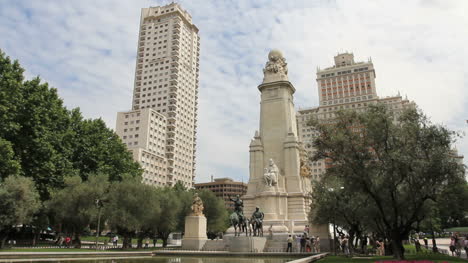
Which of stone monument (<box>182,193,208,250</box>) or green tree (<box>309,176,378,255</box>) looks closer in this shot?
green tree (<box>309,176,378,255</box>)

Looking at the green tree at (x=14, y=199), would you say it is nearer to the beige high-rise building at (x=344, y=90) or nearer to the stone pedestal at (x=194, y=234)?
the stone pedestal at (x=194, y=234)

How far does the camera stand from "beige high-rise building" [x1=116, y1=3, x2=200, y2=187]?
320 ft

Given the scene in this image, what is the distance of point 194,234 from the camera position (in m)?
32.2

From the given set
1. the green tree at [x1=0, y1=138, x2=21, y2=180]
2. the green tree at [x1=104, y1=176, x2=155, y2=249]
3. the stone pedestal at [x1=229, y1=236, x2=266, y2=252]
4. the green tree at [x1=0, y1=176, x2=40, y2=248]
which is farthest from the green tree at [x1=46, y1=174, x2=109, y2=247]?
the stone pedestal at [x1=229, y1=236, x2=266, y2=252]

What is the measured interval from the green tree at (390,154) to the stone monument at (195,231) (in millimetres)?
14912

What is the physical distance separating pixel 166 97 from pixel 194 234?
79775 mm

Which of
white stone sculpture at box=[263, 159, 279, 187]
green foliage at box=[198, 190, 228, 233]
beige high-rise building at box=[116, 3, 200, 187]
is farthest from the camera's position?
beige high-rise building at box=[116, 3, 200, 187]

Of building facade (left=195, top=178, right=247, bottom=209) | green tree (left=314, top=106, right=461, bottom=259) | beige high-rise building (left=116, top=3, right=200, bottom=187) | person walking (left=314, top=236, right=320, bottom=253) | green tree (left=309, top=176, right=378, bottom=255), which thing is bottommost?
A: person walking (left=314, top=236, right=320, bottom=253)

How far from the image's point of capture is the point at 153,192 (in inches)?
1439

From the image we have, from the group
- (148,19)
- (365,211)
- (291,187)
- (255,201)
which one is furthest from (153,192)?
(148,19)

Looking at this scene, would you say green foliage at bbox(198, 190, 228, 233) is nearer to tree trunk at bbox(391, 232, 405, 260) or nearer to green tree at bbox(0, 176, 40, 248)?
green tree at bbox(0, 176, 40, 248)

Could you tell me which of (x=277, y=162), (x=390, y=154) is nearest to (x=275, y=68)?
(x=277, y=162)

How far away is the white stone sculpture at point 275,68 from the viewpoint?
42947mm

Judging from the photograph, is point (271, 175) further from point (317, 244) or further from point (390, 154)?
point (390, 154)
